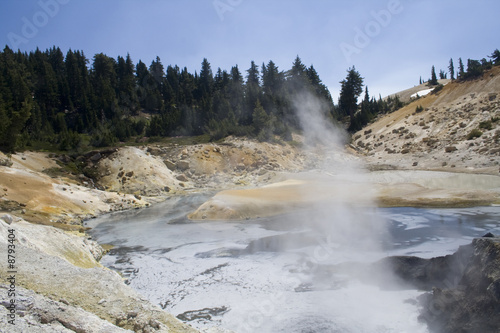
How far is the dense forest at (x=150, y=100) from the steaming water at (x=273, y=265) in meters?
20.2

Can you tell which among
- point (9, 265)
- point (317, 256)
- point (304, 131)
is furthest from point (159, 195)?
point (304, 131)

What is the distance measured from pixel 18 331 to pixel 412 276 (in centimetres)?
800

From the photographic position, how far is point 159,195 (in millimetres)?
25734

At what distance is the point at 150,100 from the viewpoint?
61.1m

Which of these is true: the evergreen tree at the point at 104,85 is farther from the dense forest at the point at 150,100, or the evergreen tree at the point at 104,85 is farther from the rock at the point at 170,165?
the rock at the point at 170,165

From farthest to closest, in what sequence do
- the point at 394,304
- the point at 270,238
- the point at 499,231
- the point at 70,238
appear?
the point at 270,238 → the point at 499,231 → the point at 70,238 → the point at 394,304

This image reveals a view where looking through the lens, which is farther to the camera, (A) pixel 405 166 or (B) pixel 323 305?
(A) pixel 405 166

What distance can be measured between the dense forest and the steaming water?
20.2 metres

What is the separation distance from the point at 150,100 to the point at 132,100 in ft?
10.2

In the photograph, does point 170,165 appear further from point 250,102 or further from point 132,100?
point 132,100

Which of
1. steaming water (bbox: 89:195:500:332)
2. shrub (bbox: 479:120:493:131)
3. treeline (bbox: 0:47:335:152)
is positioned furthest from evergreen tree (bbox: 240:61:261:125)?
steaming water (bbox: 89:195:500:332)

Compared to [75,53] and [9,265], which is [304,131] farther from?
[75,53]

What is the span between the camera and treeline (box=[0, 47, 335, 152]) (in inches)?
1564

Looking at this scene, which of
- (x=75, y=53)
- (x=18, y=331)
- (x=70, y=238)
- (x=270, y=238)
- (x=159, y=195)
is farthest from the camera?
(x=75, y=53)
